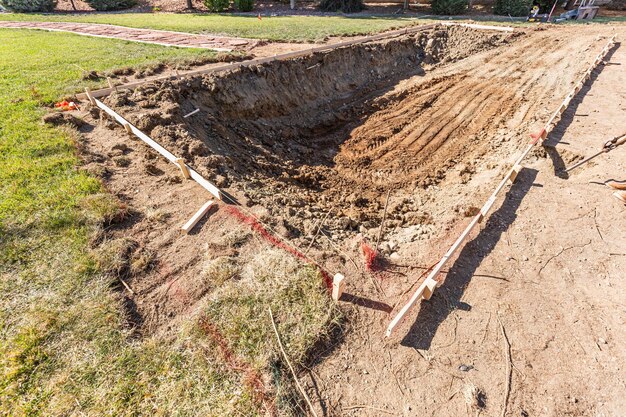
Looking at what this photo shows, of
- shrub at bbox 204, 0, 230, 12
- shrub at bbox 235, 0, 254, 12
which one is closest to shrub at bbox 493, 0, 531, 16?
shrub at bbox 235, 0, 254, 12

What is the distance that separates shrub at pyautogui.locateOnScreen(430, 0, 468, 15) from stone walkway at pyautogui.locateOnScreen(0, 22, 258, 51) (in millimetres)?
16663

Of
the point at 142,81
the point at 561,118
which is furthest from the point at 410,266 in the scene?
the point at 142,81

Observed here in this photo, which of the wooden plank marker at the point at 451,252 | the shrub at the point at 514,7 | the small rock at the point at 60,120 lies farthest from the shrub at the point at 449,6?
the small rock at the point at 60,120

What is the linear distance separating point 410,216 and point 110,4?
33.3 metres

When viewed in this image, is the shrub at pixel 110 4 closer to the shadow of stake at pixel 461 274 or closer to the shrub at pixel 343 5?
the shrub at pixel 343 5

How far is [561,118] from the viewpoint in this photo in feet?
29.2

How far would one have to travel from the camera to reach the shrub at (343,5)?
2364 cm

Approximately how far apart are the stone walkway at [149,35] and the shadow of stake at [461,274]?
11.7 m

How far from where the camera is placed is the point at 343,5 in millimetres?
23734

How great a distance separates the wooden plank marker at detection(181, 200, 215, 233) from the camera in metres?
4.72

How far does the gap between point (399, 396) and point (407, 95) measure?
11.3 meters

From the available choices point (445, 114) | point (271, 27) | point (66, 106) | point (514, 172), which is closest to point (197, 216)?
point (66, 106)

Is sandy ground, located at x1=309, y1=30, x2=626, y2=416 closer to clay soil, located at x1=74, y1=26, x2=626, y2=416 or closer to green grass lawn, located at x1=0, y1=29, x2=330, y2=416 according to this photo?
clay soil, located at x1=74, y1=26, x2=626, y2=416

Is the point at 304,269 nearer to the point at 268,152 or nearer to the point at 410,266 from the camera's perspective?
the point at 410,266
